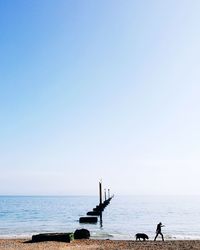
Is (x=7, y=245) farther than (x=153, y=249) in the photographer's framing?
Yes

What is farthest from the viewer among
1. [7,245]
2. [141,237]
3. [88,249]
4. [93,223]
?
[93,223]

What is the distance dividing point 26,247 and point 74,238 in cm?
824

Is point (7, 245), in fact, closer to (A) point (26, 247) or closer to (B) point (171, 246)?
(A) point (26, 247)

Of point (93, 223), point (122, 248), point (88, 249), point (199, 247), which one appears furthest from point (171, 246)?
point (93, 223)

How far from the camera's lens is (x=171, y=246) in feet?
99.1

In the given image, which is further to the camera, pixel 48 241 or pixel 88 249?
pixel 48 241

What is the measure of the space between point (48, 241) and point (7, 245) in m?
3.47

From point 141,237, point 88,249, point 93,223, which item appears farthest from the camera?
point 93,223

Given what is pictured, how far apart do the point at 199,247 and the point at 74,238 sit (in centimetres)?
1235

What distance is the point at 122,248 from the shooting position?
2881cm

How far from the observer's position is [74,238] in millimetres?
36812

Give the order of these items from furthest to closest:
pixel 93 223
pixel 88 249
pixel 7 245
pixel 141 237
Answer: pixel 93 223 < pixel 141 237 < pixel 7 245 < pixel 88 249

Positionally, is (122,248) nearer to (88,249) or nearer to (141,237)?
(88,249)

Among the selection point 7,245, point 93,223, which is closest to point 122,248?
point 7,245
